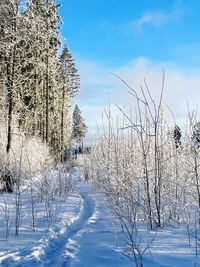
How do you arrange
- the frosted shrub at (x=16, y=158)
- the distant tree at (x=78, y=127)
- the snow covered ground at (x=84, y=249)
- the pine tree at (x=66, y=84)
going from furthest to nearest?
the distant tree at (x=78, y=127) < the pine tree at (x=66, y=84) < the frosted shrub at (x=16, y=158) < the snow covered ground at (x=84, y=249)

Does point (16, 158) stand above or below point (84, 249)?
above

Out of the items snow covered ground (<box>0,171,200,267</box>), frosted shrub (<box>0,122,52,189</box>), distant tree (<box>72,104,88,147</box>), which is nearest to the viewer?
snow covered ground (<box>0,171,200,267</box>)

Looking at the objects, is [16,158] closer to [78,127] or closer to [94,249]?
[94,249]

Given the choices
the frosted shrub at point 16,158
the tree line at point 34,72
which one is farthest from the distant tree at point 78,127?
Answer: the frosted shrub at point 16,158

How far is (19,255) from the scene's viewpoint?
2.84 meters

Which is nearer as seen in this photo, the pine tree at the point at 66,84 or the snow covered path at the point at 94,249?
the snow covered path at the point at 94,249

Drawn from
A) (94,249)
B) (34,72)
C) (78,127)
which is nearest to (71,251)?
(94,249)

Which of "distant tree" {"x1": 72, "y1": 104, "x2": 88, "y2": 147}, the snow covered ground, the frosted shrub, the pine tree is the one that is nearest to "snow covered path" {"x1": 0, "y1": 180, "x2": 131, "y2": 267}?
the snow covered ground

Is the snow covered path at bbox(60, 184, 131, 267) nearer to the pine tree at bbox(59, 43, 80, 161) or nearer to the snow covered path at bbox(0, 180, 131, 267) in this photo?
the snow covered path at bbox(0, 180, 131, 267)

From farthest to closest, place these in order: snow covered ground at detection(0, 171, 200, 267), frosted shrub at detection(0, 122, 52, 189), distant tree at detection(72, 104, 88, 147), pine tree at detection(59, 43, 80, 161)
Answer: distant tree at detection(72, 104, 88, 147)
pine tree at detection(59, 43, 80, 161)
frosted shrub at detection(0, 122, 52, 189)
snow covered ground at detection(0, 171, 200, 267)

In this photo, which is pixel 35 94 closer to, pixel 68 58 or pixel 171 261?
pixel 68 58

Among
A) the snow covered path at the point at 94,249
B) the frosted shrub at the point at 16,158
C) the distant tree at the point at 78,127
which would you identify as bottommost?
the snow covered path at the point at 94,249

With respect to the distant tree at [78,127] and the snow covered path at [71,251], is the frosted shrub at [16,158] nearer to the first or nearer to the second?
the snow covered path at [71,251]

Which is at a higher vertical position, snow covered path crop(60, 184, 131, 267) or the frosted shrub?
the frosted shrub
